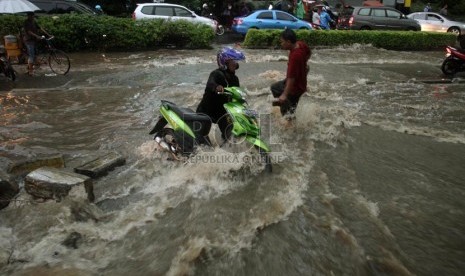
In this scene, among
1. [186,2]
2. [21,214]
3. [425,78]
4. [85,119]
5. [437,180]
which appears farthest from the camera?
[186,2]

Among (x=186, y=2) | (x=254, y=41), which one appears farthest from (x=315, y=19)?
(x=186, y=2)

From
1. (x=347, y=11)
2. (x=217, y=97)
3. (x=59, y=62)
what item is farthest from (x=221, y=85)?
(x=347, y=11)

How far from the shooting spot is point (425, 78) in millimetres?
12789

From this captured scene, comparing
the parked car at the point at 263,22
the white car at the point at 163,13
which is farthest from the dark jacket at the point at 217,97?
the parked car at the point at 263,22

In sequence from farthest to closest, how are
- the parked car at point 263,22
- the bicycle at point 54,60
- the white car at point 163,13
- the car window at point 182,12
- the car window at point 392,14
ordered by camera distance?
the car window at point 392,14
the parked car at point 263,22
the car window at point 182,12
the white car at point 163,13
the bicycle at point 54,60

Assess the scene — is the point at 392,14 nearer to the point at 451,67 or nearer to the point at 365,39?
the point at 365,39

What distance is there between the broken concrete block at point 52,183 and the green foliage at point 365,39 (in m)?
14.1

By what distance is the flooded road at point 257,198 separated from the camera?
151 inches

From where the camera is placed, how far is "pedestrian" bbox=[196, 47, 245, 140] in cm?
521

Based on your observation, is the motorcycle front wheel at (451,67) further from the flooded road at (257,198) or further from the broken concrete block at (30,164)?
the broken concrete block at (30,164)

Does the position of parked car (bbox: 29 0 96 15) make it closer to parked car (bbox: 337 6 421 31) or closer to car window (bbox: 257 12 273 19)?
car window (bbox: 257 12 273 19)

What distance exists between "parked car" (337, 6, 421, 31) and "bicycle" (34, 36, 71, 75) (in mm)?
15591

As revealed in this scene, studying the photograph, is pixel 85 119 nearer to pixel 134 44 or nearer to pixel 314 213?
pixel 314 213

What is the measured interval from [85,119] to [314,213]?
536 centimetres
